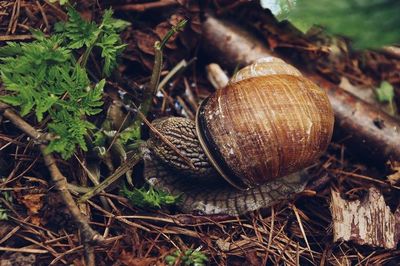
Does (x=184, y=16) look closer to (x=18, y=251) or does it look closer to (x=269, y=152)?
(x=269, y=152)

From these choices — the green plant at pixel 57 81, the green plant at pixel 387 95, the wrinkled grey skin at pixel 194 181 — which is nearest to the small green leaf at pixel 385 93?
the green plant at pixel 387 95

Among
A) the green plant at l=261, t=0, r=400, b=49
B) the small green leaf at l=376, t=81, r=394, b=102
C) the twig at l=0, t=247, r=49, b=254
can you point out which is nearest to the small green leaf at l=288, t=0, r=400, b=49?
the green plant at l=261, t=0, r=400, b=49

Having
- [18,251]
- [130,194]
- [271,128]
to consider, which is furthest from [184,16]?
[18,251]

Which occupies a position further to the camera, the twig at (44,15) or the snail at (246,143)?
the twig at (44,15)

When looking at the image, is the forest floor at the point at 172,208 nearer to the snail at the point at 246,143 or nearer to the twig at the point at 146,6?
the twig at the point at 146,6

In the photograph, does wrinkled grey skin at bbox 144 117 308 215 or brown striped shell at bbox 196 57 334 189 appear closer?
brown striped shell at bbox 196 57 334 189

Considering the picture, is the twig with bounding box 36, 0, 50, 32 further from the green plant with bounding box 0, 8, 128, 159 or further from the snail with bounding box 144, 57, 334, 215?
the snail with bounding box 144, 57, 334, 215

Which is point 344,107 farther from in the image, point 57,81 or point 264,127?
point 57,81
